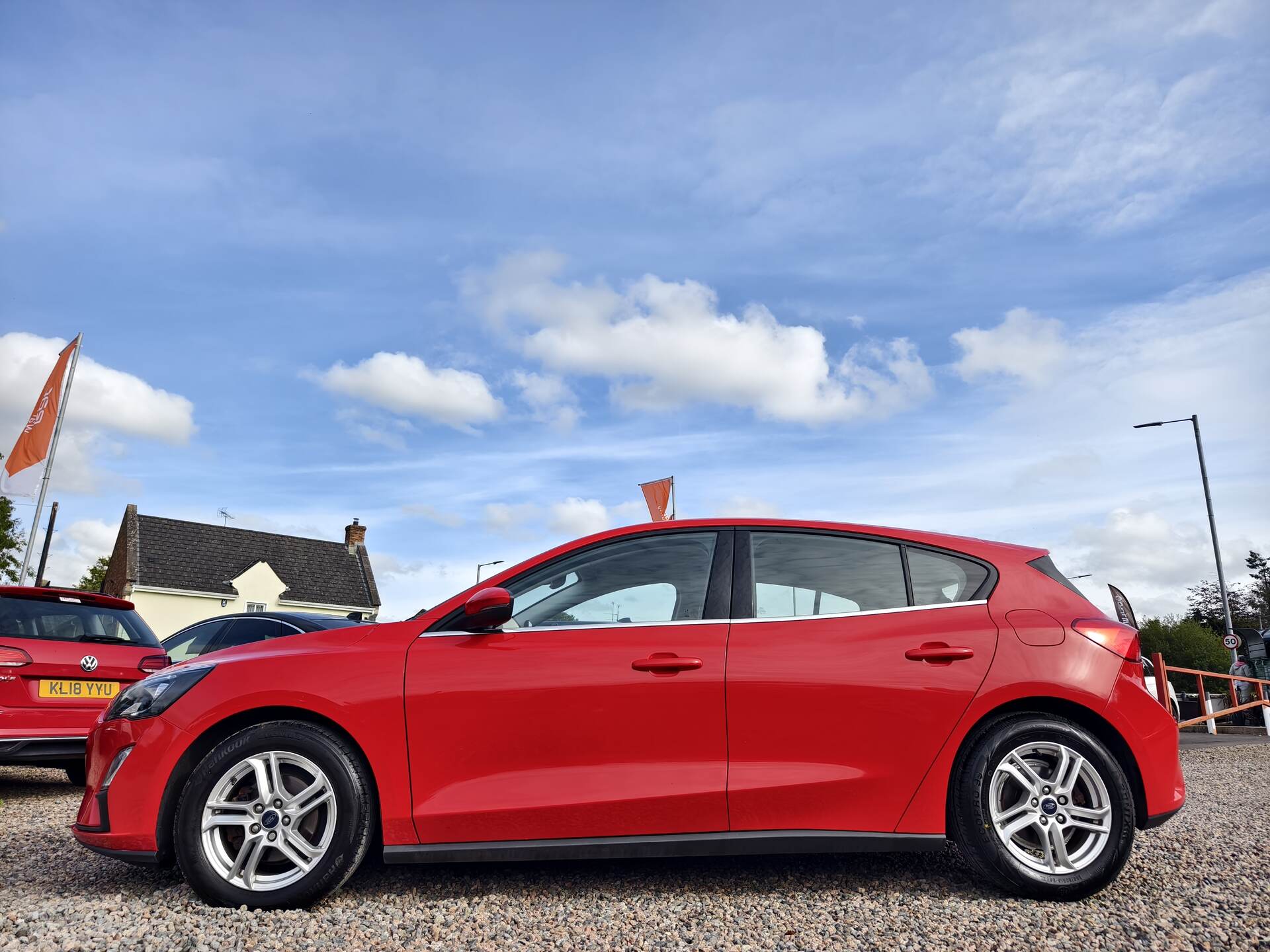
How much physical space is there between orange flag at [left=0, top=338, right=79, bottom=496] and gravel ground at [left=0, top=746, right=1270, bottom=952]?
46.6 ft

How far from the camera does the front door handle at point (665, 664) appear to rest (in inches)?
143

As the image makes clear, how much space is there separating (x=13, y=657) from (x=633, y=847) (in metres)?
5.25

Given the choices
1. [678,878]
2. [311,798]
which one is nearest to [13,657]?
[311,798]

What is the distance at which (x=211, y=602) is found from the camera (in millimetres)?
39125

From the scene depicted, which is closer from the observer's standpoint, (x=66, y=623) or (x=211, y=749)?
(x=211, y=749)

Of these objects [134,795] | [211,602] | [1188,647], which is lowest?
[1188,647]

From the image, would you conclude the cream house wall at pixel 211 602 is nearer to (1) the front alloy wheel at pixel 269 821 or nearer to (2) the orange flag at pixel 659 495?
(2) the orange flag at pixel 659 495

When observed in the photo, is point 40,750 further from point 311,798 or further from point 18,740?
point 311,798

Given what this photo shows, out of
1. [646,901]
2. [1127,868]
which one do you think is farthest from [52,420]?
[1127,868]

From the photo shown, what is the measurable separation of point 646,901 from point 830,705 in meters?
1.06

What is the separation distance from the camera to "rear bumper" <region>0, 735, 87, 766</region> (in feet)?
20.5

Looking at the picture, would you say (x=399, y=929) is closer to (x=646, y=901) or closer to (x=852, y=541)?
(x=646, y=901)

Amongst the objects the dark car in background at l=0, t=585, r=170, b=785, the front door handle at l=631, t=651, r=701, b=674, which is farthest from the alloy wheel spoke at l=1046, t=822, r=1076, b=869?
the dark car in background at l=0, t=585, r=170, b=785

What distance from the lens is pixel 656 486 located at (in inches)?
899
